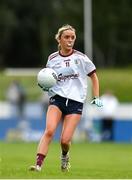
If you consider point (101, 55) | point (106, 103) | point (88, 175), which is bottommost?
point (88, 175)

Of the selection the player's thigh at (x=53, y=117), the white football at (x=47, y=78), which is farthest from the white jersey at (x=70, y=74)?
the player's thigh at (x=53, y=117)

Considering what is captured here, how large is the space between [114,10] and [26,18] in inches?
315

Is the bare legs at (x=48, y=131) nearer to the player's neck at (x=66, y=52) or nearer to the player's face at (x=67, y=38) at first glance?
the player's neck at (x=66, y=52)

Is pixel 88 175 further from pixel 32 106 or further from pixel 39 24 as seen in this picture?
pixel 39 24

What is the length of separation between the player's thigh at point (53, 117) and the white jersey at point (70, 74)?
0.89ft

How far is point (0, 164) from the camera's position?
60.4 ft

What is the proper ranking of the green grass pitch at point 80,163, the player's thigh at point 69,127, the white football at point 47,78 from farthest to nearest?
1. the player's thigh at point 69,127
2. the white football at point 47,78
3. the green grass pitch at point 80,163

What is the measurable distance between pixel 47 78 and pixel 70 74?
46cm

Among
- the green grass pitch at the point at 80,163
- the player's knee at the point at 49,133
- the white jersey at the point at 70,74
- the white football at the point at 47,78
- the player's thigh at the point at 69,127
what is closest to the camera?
the green grass pitch at the point at 80,163

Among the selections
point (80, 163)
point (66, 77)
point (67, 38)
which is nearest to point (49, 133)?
point (66, 77)

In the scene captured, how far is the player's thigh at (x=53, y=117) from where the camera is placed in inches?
615

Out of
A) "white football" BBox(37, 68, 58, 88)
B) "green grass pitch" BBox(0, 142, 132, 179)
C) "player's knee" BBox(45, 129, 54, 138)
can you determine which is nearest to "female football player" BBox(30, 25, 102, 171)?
"white football" BBox(37, 68, 58, 88)

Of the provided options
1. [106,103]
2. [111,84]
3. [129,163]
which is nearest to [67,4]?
[111,84]

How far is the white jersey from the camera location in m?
16.0
